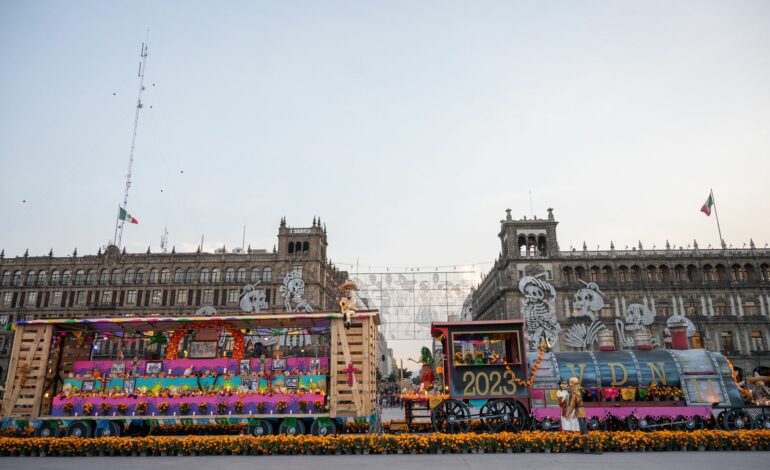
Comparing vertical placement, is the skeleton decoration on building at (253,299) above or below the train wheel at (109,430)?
above

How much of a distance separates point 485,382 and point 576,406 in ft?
9.33

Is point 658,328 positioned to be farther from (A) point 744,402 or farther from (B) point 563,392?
(B) point 563,392

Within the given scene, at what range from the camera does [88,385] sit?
15.7m

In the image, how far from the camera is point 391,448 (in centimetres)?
1309

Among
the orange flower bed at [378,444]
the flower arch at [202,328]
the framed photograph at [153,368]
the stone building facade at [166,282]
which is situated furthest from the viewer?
the stone building facade at [166,282]

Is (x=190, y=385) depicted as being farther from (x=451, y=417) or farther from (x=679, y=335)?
(x=679, y=335)

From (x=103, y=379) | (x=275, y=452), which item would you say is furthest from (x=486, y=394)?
(x=103, y=379)

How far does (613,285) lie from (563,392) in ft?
149

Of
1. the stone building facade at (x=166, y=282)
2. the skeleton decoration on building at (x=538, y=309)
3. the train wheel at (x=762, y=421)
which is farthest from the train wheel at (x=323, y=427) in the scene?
the stone building facade at (x=166, y=282)

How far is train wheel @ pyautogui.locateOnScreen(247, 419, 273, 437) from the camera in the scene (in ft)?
48.5

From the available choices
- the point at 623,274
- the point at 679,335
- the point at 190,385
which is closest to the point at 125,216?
the point at 190,385

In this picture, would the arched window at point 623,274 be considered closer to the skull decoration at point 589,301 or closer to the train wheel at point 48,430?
the skull decoration at point 589,301

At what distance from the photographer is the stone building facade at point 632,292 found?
172ft

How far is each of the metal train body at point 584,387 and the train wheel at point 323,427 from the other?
323cm
